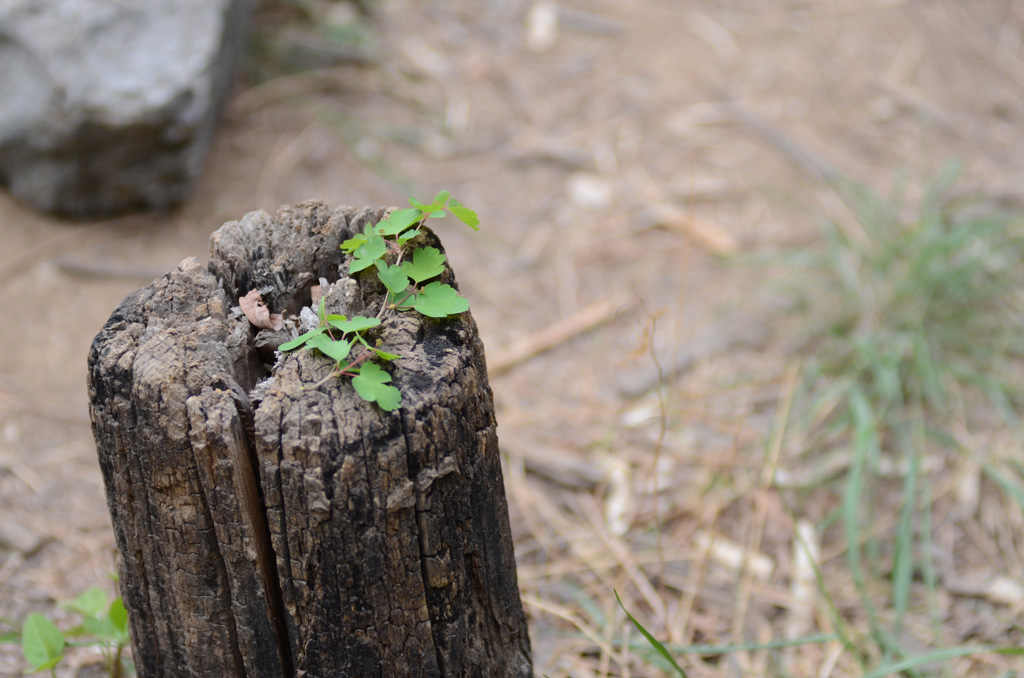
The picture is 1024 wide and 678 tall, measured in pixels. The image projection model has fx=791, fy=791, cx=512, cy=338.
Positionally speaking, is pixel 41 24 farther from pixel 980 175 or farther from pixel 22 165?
pixel 980 175

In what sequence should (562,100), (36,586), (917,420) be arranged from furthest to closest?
(562,100), (917,420), (36,586)

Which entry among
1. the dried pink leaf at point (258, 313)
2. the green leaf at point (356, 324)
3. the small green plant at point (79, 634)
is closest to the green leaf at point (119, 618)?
the small green plant at point (79, 634)

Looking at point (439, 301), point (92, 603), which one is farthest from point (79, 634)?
point (439, 301)

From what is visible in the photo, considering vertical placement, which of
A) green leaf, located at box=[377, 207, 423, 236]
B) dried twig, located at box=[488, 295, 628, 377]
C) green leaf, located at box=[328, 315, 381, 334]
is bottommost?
dried twig, located at box=[488, 295, 628, 377]

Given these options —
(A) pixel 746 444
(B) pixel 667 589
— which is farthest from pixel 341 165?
(B) pixel 667 589

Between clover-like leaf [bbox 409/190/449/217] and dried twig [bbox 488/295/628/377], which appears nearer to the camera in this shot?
clover-like leaf [bbox 409/190/449/217]

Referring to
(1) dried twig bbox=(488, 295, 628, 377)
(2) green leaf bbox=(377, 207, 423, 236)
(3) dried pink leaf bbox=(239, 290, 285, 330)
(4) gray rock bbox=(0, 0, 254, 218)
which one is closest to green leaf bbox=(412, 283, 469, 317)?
(2) green leaf bbox=(377, 207, 423, 236)

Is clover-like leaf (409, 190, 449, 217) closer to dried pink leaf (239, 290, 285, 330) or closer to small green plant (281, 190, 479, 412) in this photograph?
small green plant (281, 190, 479, 412)
